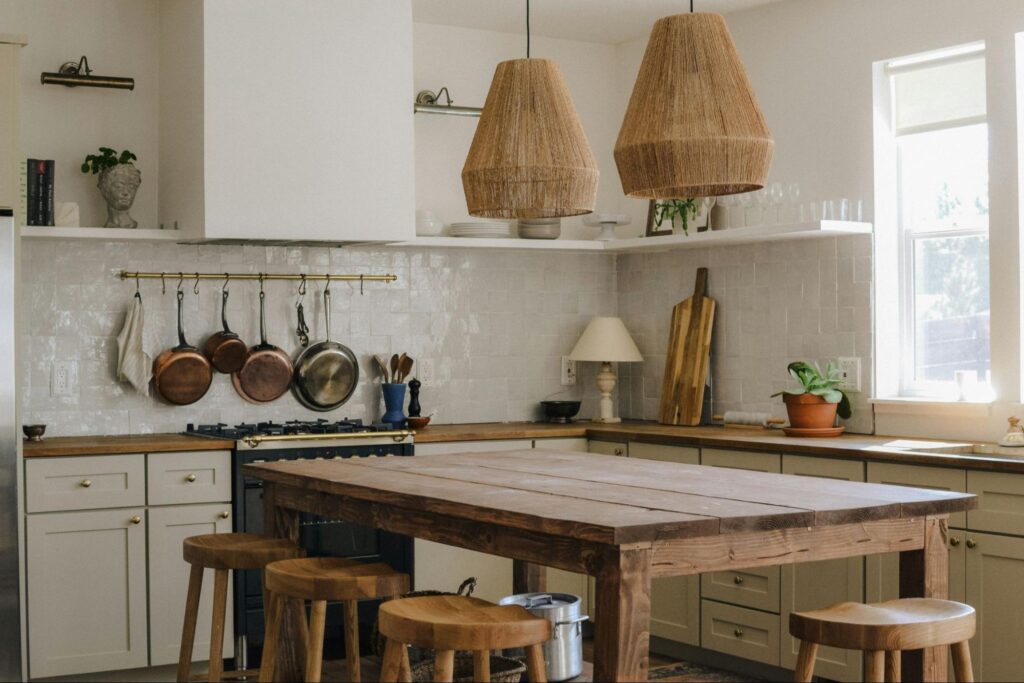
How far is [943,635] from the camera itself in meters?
2.78

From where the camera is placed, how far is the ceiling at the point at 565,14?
584 cm

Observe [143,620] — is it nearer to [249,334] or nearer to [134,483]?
[134,483]

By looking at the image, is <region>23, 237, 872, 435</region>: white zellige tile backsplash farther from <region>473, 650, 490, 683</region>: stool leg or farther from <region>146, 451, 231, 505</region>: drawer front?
<region>473, 650, 490, 683</region>: stool leg

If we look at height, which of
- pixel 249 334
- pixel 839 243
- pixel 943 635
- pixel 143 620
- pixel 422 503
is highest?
pixel 839 243

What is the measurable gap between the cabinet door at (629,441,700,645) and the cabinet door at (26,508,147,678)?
81.5 inches

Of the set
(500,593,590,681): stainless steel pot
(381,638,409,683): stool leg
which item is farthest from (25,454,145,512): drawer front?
(381,638,409,683): stool leg

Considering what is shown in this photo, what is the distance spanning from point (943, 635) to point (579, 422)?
3660 millimetres

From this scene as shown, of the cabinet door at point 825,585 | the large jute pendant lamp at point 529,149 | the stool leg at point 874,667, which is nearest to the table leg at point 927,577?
the stool leg at point 874,667

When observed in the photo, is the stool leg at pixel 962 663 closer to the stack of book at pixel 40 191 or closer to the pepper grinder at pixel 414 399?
the pepper grinder at pixel 414 399

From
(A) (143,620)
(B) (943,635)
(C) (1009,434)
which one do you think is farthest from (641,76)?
(A) (143,620)

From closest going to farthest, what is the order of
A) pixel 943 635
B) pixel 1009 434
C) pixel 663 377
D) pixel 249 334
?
pixel 943 635
pixel 1009 434
pixel 249 334
pixel 663 377

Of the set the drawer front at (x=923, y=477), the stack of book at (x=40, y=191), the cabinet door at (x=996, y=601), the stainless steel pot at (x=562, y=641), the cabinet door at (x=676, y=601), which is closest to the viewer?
the stainless steel pot at (x=562, y=641)

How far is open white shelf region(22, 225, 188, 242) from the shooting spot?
5137 mm

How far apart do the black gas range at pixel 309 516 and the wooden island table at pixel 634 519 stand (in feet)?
3.99
